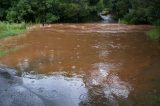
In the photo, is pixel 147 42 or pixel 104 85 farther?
pixel 147 42

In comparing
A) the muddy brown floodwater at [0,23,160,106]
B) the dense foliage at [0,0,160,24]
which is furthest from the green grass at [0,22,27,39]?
the dense foliage at [0,0,160,24]

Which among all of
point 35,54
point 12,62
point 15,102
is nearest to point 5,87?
point 15,102

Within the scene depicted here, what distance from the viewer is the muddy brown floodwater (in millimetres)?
9156

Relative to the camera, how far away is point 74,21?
1658 inches

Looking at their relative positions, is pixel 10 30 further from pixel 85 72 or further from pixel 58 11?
pixel 58 11

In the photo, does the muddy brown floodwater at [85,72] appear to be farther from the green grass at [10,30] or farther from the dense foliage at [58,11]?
the dense foliage at [58,11]

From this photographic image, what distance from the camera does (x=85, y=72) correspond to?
12.9m

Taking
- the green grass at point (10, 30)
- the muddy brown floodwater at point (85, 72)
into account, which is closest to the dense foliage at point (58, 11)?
the green grass at point (10, 30)

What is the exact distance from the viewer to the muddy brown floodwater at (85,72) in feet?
30.0

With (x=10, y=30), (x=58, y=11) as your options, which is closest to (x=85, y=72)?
(x=10, y=30)

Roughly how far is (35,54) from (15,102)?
A: 828cm

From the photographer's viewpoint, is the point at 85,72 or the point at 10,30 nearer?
the point at 85,72

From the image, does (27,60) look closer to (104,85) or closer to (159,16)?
(104,85)

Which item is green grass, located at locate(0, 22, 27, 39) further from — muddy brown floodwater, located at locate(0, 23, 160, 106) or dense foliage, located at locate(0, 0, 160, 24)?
dense foliage, located at locate(0, 0, 160, 24)
